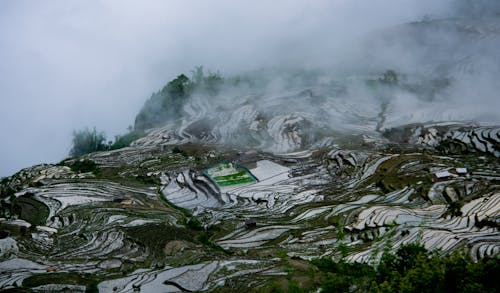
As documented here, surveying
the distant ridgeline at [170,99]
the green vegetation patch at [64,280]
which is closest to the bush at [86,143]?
the distant ridgeline at [170,99]

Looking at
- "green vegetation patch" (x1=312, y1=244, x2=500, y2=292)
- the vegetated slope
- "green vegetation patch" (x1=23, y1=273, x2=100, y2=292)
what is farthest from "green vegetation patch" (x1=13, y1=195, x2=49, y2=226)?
"green vegetation patch" (x1=312, y1=244, x2=500, y2=292)

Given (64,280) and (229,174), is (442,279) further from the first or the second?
(229,174)

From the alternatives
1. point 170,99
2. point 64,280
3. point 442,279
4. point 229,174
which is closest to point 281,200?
point 229,174

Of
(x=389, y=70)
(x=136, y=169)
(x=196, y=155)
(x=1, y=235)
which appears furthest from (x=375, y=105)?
(x=1, y=235)

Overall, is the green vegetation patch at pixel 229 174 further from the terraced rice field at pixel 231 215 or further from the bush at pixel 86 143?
the bush at pixel 86 143

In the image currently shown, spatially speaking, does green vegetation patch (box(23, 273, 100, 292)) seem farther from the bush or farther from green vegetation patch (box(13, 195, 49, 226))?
the bush

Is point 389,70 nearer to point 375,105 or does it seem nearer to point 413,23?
point 375,105
